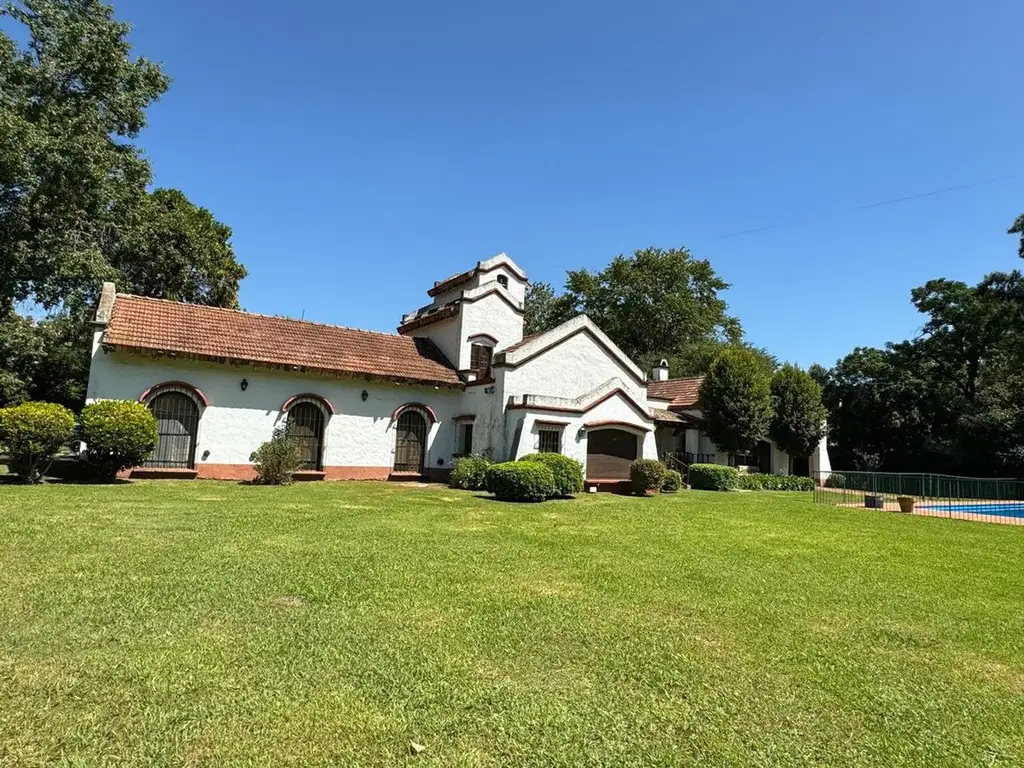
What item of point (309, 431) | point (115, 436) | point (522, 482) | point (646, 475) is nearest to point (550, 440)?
point (646, 475)

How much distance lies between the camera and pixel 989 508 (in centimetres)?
2164

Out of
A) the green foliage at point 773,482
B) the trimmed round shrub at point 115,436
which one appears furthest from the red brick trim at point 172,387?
the green foliage at point 773,482

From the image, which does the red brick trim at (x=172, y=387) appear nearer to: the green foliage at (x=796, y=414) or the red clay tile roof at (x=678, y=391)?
the red clay tile roof at (x=678, y=391)

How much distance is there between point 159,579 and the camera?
6691 millimetres

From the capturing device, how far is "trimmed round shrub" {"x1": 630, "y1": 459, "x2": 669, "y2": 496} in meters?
21.2

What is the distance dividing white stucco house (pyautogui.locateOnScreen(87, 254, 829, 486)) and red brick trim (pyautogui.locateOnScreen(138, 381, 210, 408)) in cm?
4

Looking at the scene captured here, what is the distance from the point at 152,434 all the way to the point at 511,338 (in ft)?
47.0

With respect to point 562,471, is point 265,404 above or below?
above

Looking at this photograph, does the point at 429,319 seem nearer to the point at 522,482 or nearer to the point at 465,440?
the point at 465,440

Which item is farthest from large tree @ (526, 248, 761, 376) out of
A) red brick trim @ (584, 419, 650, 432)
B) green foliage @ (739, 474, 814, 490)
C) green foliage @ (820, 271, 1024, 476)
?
red brick trim @ (584, 419, 650, 432)

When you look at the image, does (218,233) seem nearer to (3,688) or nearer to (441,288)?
(441,288)

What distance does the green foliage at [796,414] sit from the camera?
101 feet

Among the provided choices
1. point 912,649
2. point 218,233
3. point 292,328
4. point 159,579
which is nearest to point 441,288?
point 292,328

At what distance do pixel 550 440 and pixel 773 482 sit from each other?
1303cm
